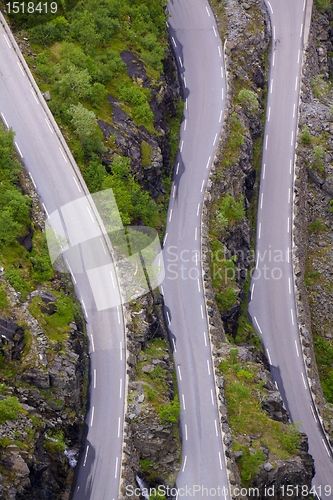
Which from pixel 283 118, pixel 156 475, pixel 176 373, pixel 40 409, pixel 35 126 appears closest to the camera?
pixel 40 409

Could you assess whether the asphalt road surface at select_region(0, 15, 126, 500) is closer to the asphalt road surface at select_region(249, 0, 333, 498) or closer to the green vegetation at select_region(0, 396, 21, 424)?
the green vegetation at select_region(0, 396, 21, 424)

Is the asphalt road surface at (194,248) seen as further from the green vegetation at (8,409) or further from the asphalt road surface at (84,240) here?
the green vegetation at (8,409)

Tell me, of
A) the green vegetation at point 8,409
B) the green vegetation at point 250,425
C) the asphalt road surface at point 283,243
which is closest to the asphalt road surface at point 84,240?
the green vegetation at point 8,409

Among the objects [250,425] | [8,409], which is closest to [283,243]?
[250,425]

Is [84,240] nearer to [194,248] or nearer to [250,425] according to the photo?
[194,248]

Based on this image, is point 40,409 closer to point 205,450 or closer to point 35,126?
point 205,450

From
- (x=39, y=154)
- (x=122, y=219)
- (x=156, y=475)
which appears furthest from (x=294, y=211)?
(x=156, y=475)
